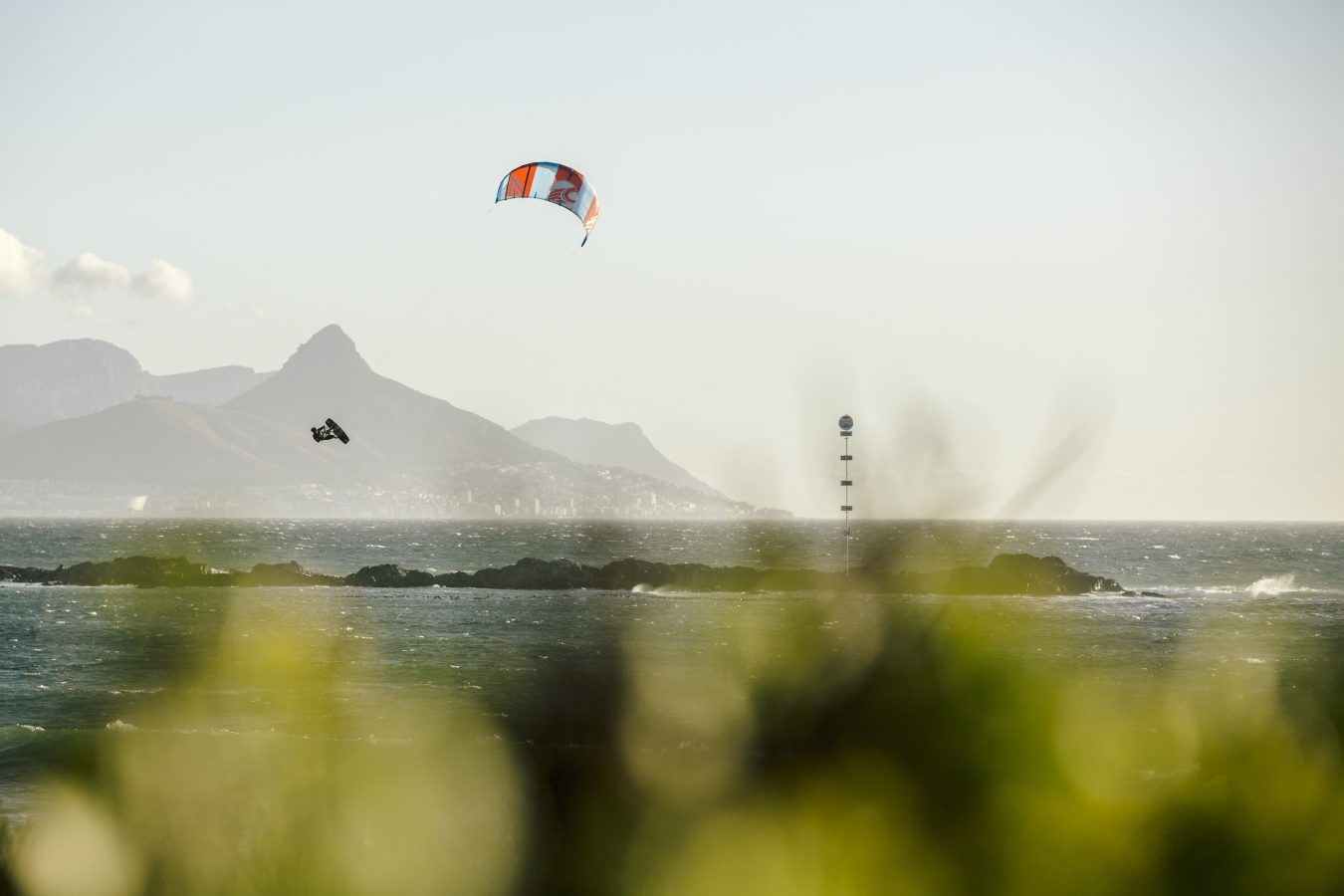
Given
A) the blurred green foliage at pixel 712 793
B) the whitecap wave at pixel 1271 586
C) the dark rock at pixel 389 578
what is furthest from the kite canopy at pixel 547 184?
the whitecap wave at pixel 1271 586

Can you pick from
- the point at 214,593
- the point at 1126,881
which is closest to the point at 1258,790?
the point at 1126,881

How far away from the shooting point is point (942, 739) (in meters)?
25.0

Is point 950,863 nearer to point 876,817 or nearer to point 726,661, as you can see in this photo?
point 876,817

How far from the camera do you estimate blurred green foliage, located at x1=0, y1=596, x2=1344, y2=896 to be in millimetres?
17141

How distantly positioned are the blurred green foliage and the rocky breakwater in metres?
46.3

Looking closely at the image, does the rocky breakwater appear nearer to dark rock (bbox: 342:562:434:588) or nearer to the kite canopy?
dark rock (bbox: 342:562:434:588)

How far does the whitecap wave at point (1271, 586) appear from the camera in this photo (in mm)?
85481

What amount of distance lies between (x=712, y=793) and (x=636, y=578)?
218ft

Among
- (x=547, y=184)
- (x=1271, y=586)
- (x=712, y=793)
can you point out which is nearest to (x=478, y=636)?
(x=547, y=184)

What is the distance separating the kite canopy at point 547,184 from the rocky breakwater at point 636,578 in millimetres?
48948

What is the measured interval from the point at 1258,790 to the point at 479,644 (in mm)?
36495

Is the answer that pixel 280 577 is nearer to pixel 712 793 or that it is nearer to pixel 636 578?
pixel 636 578

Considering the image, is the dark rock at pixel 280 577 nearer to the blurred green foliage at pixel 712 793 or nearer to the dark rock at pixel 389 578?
the dark rock at pixel 389 578

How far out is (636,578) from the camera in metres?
88.1
